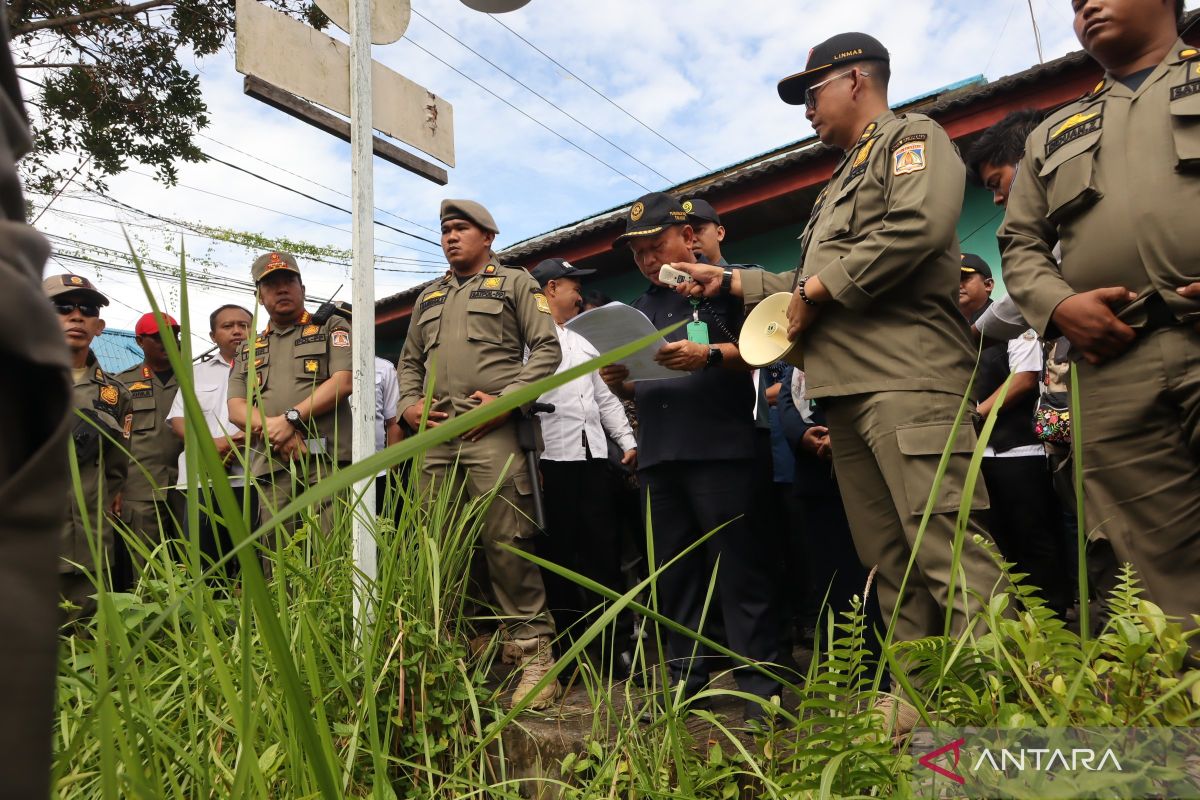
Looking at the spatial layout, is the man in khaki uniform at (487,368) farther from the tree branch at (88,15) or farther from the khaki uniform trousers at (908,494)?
the tree branch at (88,15)

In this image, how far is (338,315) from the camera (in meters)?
4.40

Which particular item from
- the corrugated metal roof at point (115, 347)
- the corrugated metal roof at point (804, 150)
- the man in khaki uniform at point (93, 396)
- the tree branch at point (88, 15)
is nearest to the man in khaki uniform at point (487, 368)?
the man in khaki uniform at point (93, 396)

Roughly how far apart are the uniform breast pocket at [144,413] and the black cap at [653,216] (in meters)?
3.52

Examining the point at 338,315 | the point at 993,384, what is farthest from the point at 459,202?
the point at 993,384

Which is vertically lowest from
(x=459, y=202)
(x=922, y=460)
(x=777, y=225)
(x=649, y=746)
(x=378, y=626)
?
(x=649, y=746)

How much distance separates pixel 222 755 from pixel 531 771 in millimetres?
935

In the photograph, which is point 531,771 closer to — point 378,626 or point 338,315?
point 378,626

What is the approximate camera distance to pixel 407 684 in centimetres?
199

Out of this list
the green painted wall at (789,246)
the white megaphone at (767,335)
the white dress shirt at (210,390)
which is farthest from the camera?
the green painted wall at (789,246)

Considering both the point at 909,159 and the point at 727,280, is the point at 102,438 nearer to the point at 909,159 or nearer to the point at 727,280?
the point at 727,280

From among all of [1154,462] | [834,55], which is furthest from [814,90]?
[1154,462]

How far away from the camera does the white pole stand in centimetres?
268

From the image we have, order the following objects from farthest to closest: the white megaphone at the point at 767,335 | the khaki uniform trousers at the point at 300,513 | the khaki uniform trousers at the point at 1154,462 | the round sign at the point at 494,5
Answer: the round sign at the point at 494,5 → the white megaphone at the point at 767,335 → the khaki uniform trousers at the point at 1154,462 → the khaki uniform trousers at the point at 300,513

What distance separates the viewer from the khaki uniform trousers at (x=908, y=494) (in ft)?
6.77
